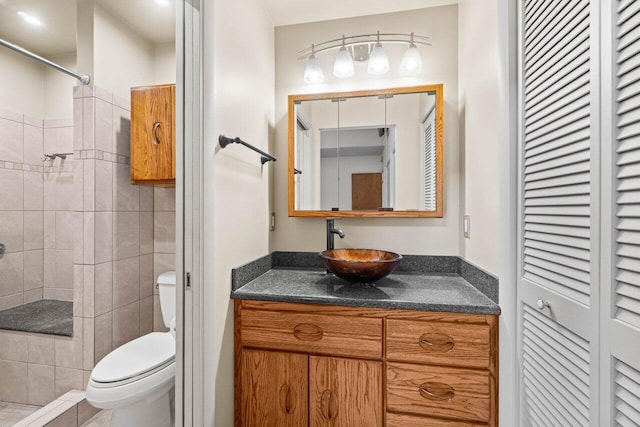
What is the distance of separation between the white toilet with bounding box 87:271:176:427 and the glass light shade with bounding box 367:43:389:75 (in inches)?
79.2

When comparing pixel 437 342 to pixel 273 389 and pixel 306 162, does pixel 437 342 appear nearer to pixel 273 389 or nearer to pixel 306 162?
pixel 273 389

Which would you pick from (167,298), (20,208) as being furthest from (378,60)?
(20,208)

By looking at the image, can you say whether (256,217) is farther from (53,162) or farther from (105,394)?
(53,162)

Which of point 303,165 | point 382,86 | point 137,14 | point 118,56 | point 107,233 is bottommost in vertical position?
point 107,233

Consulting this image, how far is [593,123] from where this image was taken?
742mm

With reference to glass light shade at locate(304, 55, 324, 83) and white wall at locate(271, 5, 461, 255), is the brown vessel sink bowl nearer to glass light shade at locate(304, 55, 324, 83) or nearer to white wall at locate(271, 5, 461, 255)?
white wall at locate(271, 5, 461, 255)

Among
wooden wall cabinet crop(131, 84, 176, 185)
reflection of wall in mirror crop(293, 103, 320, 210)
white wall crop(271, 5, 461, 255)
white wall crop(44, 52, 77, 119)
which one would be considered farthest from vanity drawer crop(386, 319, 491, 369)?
white wall crop(44, 52, 77, 119)

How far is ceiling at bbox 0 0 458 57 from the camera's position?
1762 mm

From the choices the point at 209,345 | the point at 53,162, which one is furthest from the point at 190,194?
the point at 53,162

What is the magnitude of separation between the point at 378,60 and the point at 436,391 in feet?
5.65

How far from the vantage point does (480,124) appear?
4.60ft

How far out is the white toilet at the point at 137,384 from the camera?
4.56 ft

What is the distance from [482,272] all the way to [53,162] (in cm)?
295

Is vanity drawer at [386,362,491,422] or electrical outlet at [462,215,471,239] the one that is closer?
vanity drawer at [386,362,491,422]
